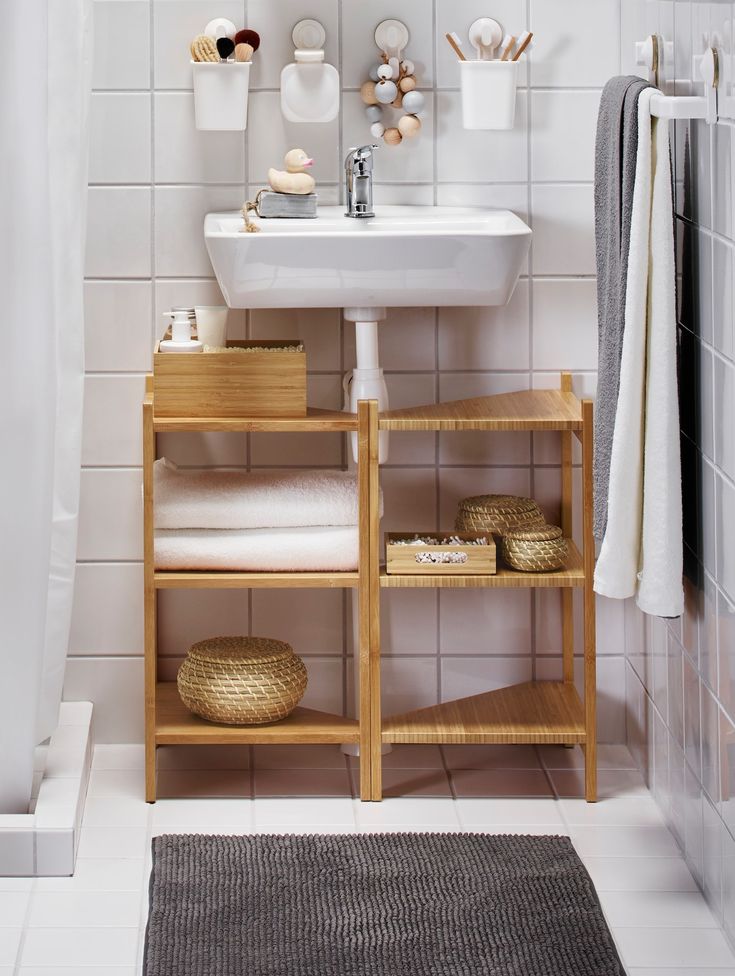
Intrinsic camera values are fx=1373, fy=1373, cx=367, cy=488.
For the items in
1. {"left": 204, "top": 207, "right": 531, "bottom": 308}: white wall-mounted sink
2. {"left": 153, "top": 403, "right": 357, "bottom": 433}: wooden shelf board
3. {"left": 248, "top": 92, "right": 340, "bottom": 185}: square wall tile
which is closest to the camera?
{"left": 204, "top": 207, "right": 531, "bottom": 308}: white wall-mounted sink

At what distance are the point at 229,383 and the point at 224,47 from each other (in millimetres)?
687

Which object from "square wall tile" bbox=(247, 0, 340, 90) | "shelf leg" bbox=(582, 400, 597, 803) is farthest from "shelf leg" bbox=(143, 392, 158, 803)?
"shelf leg" bbox=(582, 400, 597, 803)

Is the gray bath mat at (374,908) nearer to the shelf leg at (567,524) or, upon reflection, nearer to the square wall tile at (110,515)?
the shelf leg at (567,524)

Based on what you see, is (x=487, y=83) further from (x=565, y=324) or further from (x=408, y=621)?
(x=408, y=621)

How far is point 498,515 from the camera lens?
112 inches

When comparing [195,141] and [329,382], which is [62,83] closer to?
[195,141]

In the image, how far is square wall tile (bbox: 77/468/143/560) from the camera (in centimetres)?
300

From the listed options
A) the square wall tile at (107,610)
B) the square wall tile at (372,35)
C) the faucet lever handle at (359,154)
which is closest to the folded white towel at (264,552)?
the square wall tile at (107,610)

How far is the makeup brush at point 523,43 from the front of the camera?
9.00 ft

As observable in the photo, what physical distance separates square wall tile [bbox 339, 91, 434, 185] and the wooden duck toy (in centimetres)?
17

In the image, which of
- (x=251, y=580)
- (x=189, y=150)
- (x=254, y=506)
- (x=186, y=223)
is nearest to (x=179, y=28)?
(x=189, y=150)

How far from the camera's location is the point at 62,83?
2.42m

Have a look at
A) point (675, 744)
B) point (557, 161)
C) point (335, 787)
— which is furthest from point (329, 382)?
point (675, 744)

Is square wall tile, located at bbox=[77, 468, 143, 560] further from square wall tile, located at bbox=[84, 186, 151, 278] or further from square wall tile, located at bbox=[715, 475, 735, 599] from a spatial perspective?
square wall tile, located at bbox=[715, 475, 735, 599]
